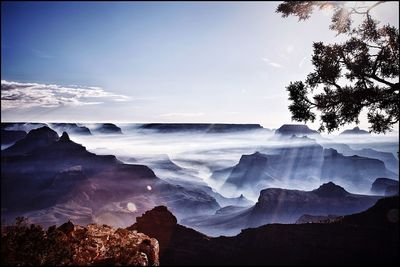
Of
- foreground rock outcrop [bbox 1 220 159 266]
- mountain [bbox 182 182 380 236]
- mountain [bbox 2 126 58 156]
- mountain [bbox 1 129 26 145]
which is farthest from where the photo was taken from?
mountain [bbox 1 129 26 145]

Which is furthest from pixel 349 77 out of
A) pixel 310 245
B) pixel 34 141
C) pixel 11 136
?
pixel 11 136

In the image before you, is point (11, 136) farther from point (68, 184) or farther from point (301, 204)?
point (301, 204)

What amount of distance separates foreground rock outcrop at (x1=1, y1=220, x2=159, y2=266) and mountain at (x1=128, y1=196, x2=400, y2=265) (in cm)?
4083

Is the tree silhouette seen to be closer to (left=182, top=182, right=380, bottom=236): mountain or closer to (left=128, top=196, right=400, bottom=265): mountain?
(left=128, top=196, right=400, bottom=265): mountain

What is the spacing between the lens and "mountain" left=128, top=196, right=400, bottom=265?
4581 centimetres

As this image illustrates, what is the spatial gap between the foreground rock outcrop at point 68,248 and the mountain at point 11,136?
20625cm

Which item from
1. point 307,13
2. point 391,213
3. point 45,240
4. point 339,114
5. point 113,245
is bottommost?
point 391,213

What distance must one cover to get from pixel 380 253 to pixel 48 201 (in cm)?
15195

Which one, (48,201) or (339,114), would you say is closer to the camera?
(339,114)

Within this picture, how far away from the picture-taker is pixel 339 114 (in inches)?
431

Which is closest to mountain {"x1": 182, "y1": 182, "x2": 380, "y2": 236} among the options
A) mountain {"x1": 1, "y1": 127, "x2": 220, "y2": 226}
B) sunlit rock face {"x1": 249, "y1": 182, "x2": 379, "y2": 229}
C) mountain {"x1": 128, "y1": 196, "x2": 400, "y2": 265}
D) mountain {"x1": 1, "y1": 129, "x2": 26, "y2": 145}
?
sunlit rock face {"x1": 249, "y1": 182, "x2": 379, "y2": 229}

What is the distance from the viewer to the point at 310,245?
4716cm

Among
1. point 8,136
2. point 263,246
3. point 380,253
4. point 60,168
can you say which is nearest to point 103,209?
point 60,168

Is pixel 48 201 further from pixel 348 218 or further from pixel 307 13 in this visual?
pixel 307 13
